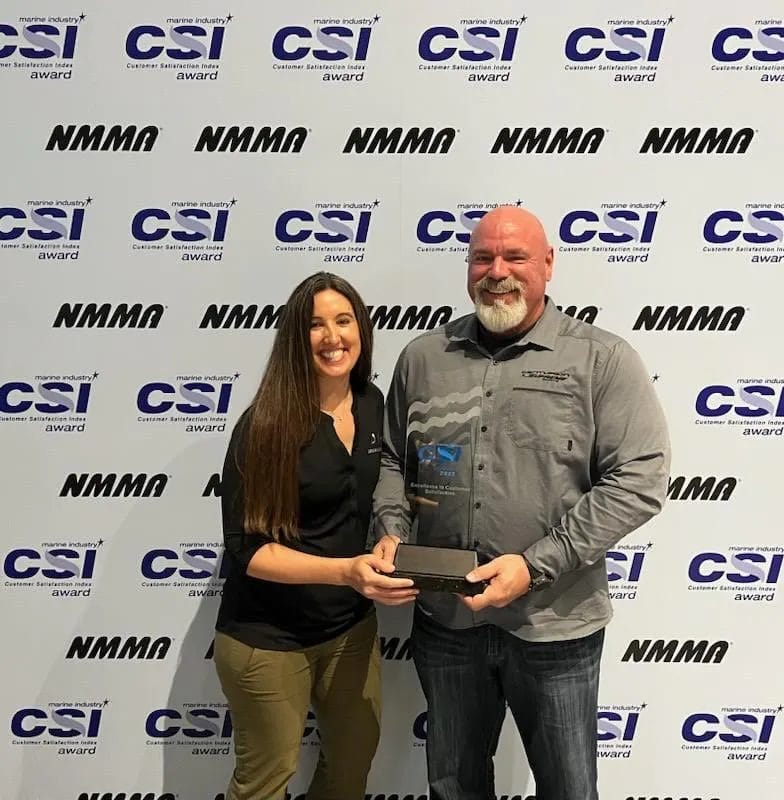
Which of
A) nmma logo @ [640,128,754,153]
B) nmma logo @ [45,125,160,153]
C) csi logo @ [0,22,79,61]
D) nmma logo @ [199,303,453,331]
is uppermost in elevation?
csi logo @ [0,22,79,61]

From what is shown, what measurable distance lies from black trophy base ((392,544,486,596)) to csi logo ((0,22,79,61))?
5.57ft

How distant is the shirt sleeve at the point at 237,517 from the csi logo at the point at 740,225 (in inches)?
55.6

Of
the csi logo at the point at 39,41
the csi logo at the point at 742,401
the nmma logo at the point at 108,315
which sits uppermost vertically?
the csi logo at the point at 39,41

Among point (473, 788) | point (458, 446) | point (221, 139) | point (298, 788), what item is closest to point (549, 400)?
point (458, 446)

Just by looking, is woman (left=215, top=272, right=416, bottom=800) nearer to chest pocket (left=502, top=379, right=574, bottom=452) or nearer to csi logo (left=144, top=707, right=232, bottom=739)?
chest pocket (left=502, top=379, right=574, bottom=452)

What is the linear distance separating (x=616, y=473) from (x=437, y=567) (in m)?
0.43

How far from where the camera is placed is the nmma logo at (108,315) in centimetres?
205

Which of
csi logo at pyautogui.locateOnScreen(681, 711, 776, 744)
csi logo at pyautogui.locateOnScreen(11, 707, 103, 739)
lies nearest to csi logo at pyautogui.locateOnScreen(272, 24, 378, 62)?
csi logo at pyautogui.locateOnScreen(11, 707, 103, 739)

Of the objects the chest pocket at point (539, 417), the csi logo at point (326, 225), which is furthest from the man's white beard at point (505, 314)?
the csi logo at point (326, 225)

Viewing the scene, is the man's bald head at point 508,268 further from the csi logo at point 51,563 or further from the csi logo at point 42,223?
the csi logo at point 51,563

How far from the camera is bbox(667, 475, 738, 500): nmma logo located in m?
2.07

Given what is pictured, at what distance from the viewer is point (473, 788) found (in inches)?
68.2

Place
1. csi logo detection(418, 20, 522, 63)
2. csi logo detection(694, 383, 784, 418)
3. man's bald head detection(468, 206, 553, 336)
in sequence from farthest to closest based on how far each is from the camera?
csi logo detection(694, 383, 784, 418), csi logo detection(418, 20, 522, 63), man's bald head detection(468, 206, 553, 336)

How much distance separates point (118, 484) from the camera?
2.11 metres
